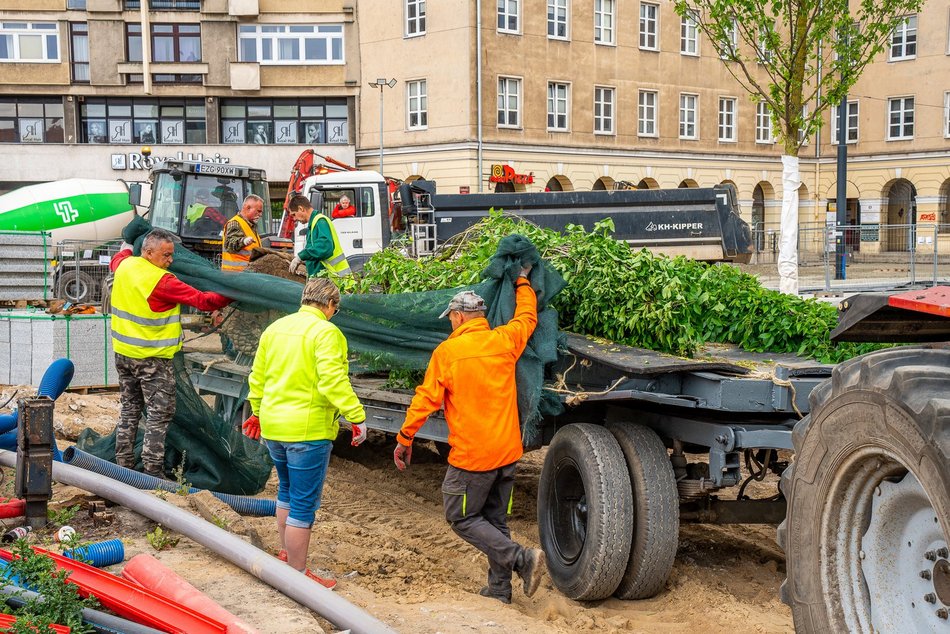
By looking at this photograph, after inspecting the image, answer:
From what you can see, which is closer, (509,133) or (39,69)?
(509,133)

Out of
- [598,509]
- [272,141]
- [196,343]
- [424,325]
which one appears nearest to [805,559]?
[598,509]

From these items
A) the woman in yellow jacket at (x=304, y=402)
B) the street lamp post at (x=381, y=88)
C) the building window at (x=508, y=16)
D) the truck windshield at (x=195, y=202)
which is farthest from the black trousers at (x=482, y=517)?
the street lamp post at (x=381, y=88)

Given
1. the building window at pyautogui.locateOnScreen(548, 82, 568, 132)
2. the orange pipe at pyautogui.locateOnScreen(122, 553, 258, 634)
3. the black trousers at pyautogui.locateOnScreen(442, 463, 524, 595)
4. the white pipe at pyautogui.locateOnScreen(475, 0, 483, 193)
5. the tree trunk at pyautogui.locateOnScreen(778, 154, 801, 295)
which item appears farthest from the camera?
the building window at pyautogui.locateOnScreen(548, 82, 568, 132)

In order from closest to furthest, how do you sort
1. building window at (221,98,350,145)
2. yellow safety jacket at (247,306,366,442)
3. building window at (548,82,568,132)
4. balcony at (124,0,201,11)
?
yellow safety jacket at (247,306,366,442) < building window at (548,82,568,132) < balcony at (124,0,201,11) < building window at (221,98,350,145)

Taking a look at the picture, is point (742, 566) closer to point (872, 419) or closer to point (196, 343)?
point (872, 419)

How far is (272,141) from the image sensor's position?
4016 cm

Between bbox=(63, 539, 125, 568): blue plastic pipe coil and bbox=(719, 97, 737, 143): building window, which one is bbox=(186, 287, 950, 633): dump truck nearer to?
bbox=(63, 539, 125, 568): blue plastic pipe coil

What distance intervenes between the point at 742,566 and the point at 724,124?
3749 centimetres

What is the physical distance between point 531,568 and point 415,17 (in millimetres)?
33173

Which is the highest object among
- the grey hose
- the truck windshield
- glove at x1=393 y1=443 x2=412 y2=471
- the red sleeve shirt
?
the truck windshield

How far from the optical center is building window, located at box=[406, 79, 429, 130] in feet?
121

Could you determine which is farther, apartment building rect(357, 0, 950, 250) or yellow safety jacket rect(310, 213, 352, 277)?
apartment building rect(357, 0, 950, 250)

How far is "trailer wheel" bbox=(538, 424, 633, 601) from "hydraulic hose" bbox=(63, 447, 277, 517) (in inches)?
79.8

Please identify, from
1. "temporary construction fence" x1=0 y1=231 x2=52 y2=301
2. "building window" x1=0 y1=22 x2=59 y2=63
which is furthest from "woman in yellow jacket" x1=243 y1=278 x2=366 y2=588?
"building window" x1=0 y1=22 x2=59 y2=63
